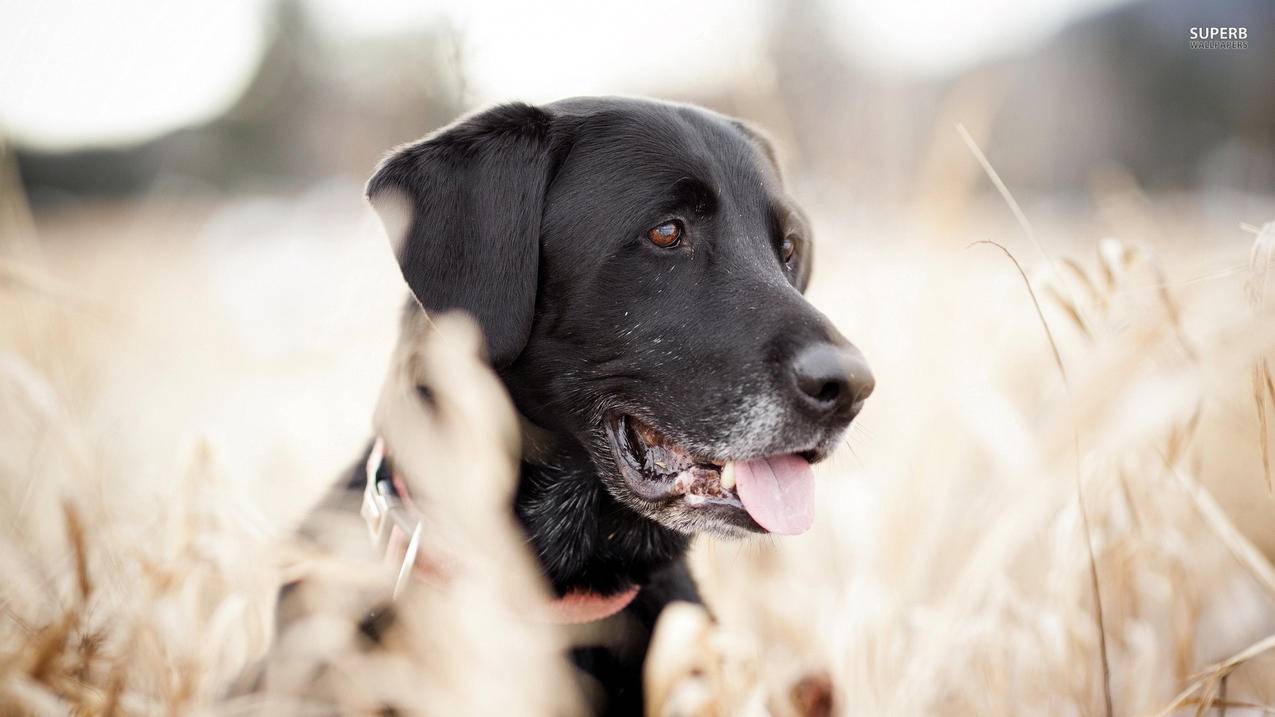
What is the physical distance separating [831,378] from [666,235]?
0.60 metres

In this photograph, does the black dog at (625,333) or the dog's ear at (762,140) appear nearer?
the black dog at (625,333)

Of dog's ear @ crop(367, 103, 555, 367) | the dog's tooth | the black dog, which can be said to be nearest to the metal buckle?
the black dog

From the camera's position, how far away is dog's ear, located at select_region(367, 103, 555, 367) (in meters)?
2.01

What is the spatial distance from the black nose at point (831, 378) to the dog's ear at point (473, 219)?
68 centimetres

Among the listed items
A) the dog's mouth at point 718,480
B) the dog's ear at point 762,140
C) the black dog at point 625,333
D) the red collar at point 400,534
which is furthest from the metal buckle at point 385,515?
the dog's ear at point 762,140

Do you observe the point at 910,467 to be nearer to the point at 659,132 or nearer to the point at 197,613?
the point at 659,132

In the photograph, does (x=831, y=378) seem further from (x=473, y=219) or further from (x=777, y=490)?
(x=473, y=219)

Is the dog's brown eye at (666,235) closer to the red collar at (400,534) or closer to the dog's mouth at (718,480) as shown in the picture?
the dog's mouth at (718,480)

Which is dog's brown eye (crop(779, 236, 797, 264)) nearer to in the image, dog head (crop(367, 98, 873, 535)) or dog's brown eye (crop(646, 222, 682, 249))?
dog head (crop(367, 98, 873, 535))

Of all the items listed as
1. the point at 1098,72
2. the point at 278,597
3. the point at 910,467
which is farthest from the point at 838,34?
the point at 1098,72

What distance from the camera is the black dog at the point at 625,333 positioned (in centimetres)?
201

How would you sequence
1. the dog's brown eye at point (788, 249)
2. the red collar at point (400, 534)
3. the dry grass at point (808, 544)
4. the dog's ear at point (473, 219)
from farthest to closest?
the dog's brown eye at point (788, 249)
the dog's ear at point (473, 219)
the red collar at point (400, 534)
the dry grass at point (808, 544)

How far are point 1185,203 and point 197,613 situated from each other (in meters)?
9.11

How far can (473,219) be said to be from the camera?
2088 millimetres
